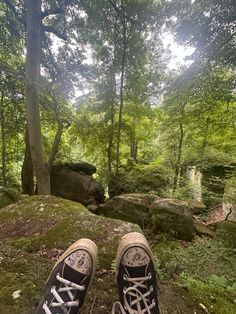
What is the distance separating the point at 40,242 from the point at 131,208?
13.1 feet

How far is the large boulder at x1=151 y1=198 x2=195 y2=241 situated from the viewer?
5.09m

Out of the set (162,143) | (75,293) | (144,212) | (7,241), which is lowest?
(144,212)

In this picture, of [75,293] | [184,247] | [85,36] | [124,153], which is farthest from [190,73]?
[124,153]

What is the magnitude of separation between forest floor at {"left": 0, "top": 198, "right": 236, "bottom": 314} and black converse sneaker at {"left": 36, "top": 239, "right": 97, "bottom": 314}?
0.37ft

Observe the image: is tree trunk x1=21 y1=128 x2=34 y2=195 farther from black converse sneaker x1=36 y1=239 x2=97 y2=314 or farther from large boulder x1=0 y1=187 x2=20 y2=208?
black converse sneaker x1=36 y1=239 x2=97 y2=314

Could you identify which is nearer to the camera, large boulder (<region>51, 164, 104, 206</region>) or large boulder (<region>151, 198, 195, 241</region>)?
large boulder (<region>151, 198, 195, 241</region>)

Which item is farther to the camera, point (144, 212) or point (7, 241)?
point (144, 212)

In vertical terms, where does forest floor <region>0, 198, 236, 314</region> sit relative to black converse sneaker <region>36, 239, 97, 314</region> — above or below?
below

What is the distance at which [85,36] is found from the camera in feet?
21.7

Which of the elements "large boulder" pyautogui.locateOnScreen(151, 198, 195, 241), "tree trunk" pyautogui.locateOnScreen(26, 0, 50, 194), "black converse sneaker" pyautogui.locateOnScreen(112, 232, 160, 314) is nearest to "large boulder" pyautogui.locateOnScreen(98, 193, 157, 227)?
"large boulder" pyautogui.locateOnScreen(151, 198, 195, 241)

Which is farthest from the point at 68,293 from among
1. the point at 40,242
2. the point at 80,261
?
the point at 40,242

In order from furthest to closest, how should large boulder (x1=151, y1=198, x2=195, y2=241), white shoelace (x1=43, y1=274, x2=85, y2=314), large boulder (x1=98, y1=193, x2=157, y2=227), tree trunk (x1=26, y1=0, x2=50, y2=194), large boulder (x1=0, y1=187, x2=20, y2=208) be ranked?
1. large boulder (x1=0, y1=187, x2=20, y2=208)
2. large boulder (x1=98, y1=193, x2=157, y2=227)
3. large boulder (x1=151, y1=198, x2=195, y2=241)
4. tree trunk (x1=26, y1=0, x2=50, y2=194)
5. white shoelace (x1=43, y1=274, x2=85, y2=314)

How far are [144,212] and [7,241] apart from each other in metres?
4.16

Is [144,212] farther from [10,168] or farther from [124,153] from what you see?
[10,168]
